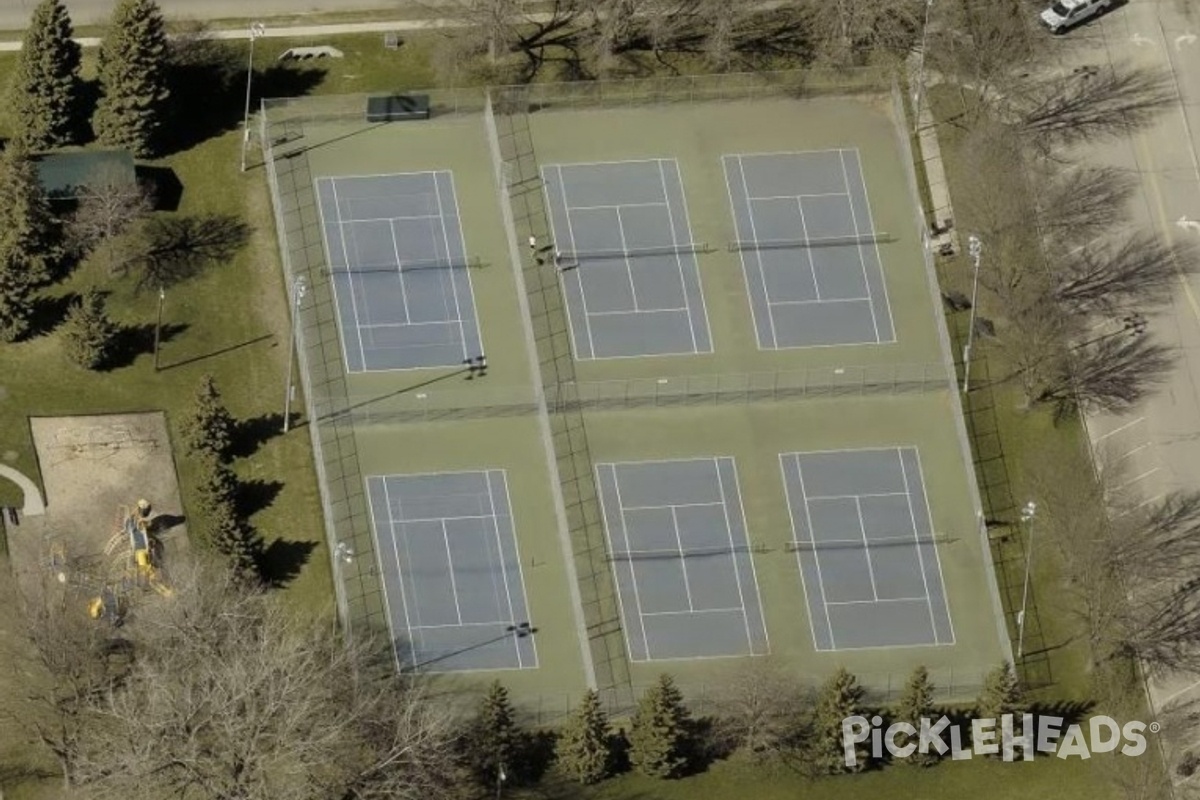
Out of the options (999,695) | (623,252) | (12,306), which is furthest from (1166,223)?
(12,306)

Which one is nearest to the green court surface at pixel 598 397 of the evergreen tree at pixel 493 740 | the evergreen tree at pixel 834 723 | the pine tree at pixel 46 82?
the evergreen tree at pixel 493 740

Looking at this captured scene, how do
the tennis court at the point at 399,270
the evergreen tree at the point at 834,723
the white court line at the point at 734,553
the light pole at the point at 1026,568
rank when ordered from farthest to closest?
the tennis court at the point at 399,270
the light pole at the point at 1026,568
the white court line at the point at 734,553
the evergreen tree at the point at 834,723

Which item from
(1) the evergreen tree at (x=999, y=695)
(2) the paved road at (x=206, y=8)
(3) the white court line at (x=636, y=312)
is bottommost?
(1) the evergreen tree at (x=999, y=695)

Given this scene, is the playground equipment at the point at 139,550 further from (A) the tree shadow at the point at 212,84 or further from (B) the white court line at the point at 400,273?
(A) the tree shadow at the point at 212,84

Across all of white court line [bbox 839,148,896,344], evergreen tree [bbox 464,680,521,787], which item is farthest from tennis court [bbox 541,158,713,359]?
A: evergreen tree [bbox 464,680,521,787]

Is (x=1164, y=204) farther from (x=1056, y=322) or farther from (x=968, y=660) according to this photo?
(x=968, y=660)

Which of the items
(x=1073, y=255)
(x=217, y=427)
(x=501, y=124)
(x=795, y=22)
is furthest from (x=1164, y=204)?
(x=217, y=427)

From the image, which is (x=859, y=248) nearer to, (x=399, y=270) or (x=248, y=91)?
(x=399, y=270)
